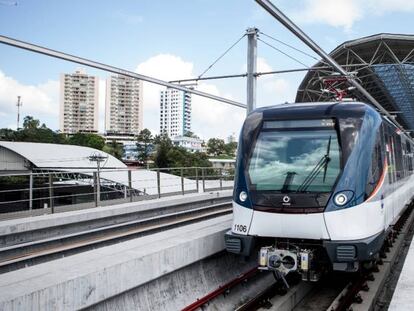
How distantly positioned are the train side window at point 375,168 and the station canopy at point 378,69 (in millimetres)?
24629

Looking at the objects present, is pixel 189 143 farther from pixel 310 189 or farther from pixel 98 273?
pixel 98 273

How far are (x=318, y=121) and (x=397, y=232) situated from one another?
8101mm

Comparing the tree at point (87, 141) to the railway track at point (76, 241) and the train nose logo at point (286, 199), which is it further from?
the train nose logo at point (286, 199)

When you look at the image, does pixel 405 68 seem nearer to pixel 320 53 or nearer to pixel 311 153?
pixel 320 53

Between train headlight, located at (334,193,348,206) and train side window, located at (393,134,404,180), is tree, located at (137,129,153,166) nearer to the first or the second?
train side window, located at (393,134,404,180)

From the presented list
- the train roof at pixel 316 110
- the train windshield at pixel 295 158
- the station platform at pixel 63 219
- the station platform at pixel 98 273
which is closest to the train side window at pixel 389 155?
the train roof at pixel 316 110

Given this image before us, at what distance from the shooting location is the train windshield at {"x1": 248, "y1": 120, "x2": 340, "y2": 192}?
274 inches

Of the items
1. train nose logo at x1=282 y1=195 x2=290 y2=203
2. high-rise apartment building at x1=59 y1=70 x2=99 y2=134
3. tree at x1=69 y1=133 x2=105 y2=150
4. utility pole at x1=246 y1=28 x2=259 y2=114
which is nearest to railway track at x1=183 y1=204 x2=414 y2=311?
train nose logo at x1=282 y1=195 x2=290 y2=203

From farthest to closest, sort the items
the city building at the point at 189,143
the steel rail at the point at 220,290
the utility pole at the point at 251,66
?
the city building at the point at 189,143 < the utility pole at the point at 251,66 < the steel rail at the point at 220,290

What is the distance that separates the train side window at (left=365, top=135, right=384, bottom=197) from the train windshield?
579mm

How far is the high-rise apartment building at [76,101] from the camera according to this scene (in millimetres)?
188125

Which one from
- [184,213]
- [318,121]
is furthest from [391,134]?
[184,213]

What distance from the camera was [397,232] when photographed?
45.5ft

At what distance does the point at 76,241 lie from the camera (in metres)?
9.92
